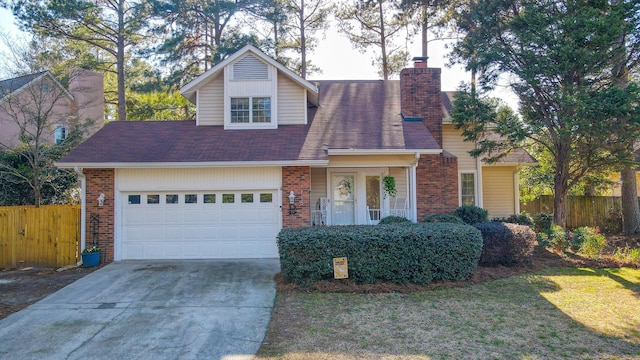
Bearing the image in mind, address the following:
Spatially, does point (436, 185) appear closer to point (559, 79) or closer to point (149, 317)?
point (559, 79)

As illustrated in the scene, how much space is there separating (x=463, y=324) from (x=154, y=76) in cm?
1980

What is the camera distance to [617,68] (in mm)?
12820

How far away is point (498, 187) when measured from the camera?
1647 cm

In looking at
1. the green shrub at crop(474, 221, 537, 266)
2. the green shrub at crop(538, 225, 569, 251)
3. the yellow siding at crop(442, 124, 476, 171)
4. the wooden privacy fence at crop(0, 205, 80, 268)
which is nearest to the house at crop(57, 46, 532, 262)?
the yellow siding at crop(442, 124, 476, 171)

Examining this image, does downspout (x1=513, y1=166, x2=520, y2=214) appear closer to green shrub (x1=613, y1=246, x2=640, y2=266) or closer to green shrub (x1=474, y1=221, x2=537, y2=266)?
green shrub (x1=613, y1=246, x2=640, y2=266)

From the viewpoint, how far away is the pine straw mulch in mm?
8359

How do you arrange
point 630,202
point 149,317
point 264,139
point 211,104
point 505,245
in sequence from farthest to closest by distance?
point 630,202 < point 211,104 < point 264,139 < point 505,245 < point 149,317

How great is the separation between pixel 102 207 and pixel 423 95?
1088cm

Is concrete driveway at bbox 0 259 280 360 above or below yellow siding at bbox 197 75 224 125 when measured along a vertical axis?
below

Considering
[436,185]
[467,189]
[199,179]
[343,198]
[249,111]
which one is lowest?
[343,198]

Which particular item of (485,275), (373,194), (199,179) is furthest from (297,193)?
(485,275)

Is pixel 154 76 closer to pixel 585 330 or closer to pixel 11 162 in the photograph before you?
pixel 11 162

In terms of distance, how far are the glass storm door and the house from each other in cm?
3

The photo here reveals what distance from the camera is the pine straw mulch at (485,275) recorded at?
8359 mm
